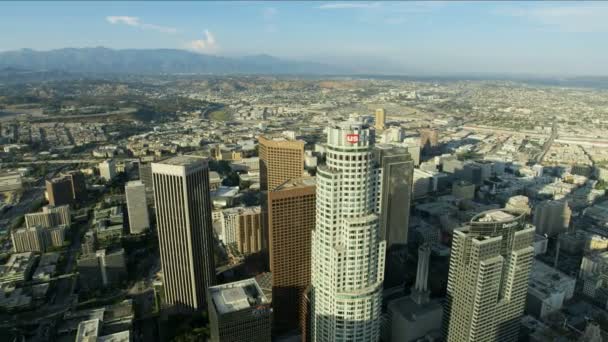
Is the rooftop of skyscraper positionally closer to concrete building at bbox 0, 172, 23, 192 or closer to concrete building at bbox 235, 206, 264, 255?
concrete building at bbox 235, 206, 264, 255

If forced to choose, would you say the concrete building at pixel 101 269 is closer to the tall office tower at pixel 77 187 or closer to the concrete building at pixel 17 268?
the concrete building at pixel 17 268

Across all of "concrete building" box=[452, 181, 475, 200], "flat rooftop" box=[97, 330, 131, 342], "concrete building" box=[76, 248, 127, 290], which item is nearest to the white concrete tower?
"flat rooftop" box=[97, 330, 131, 342]

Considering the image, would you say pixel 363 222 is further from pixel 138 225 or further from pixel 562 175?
pixel 562 175

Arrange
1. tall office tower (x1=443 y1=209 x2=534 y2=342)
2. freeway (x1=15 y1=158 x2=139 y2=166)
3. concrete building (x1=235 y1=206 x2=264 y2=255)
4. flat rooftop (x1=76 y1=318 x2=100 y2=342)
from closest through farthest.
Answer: tall office tower (x1=443 y1=209 x2=534 y2=342)
flat rooftop (x1=76 y1=318 x2=100 y2=342)
concrete building (x1=235 y1=206 x2=264 y2=255)
freeway (x1=15 y1=158 x2=139 y2=166)

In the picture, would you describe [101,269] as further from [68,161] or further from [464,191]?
[68,161]

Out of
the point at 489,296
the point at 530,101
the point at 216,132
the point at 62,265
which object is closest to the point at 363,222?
the point at 489,296

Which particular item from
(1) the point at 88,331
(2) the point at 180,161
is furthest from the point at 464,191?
(1) the point at 88,331
